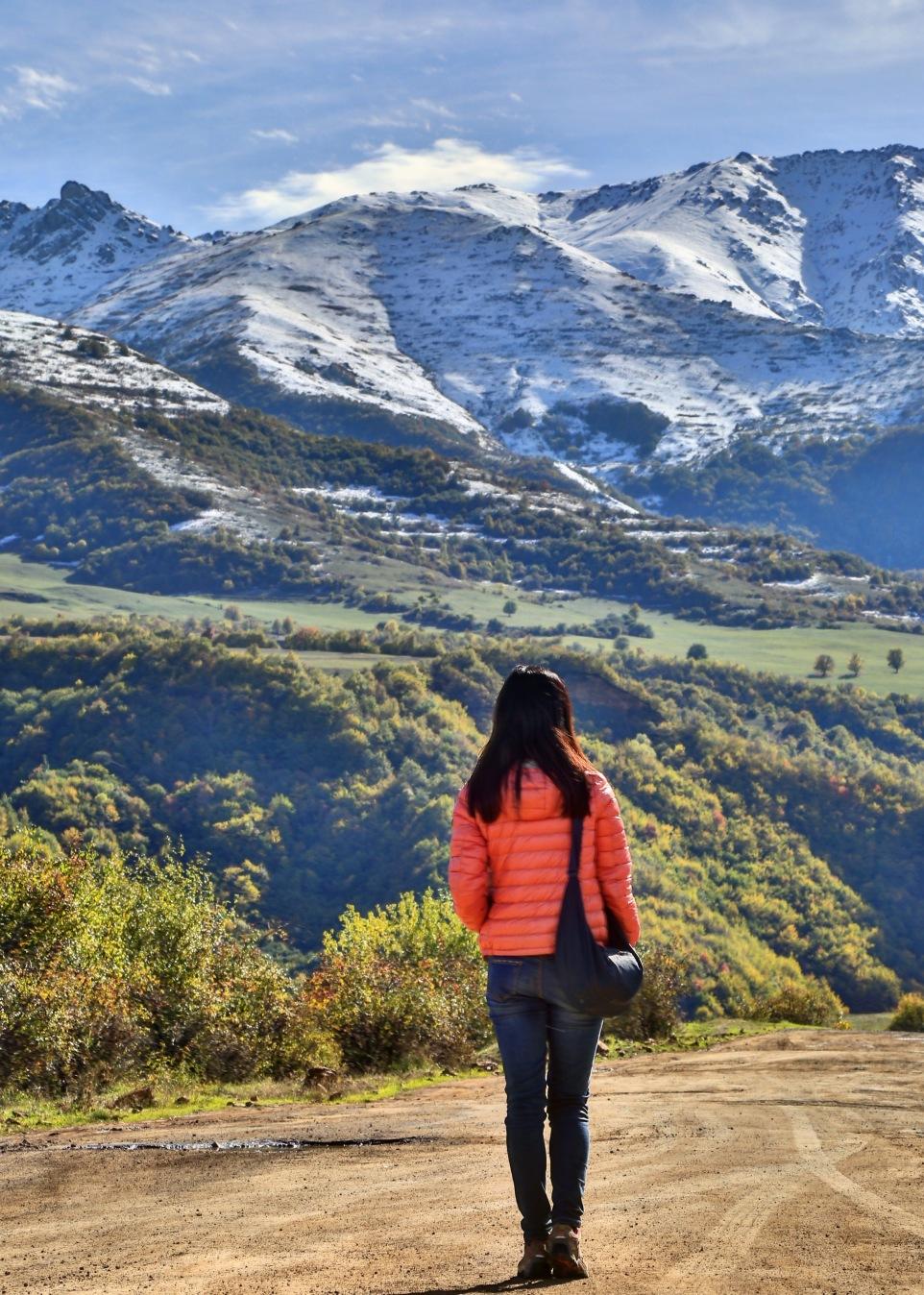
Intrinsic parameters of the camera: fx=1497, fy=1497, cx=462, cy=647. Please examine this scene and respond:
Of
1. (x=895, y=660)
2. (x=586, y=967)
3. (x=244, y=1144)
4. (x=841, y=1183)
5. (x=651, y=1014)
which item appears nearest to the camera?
(x=586, y=967)

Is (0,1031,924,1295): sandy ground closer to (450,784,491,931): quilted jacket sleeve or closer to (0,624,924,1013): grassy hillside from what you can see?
(450,784,491,931): quilted jacket sleeve

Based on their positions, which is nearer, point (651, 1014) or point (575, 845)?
point (575, 845)

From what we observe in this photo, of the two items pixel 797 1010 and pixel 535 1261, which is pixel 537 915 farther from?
pixel 797 1010

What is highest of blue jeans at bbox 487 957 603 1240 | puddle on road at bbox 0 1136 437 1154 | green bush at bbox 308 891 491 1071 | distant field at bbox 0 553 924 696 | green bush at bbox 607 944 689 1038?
distant field at bbox 0 553 924 696

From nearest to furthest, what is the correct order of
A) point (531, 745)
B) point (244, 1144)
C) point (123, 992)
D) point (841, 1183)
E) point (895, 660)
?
point (531, 745) → point (841, 1183) → point (244, 1144) → point (123, 992) → point (895, 660)

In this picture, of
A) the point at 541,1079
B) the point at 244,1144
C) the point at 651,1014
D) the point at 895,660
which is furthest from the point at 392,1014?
the point at 895,660

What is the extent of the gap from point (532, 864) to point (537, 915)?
278mm

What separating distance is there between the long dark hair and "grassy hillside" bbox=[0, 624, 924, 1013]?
7181 cm

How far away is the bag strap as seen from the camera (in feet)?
26.5

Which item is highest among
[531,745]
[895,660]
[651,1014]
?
[895,660]

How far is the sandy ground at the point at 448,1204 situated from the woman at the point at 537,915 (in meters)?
0.52

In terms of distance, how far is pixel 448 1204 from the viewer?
10938 millimetres

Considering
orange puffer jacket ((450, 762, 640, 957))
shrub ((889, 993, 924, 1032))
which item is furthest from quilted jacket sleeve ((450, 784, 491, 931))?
shrub ((889, 993, 924, 1032))

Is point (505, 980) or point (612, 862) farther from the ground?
point (612, 862)
